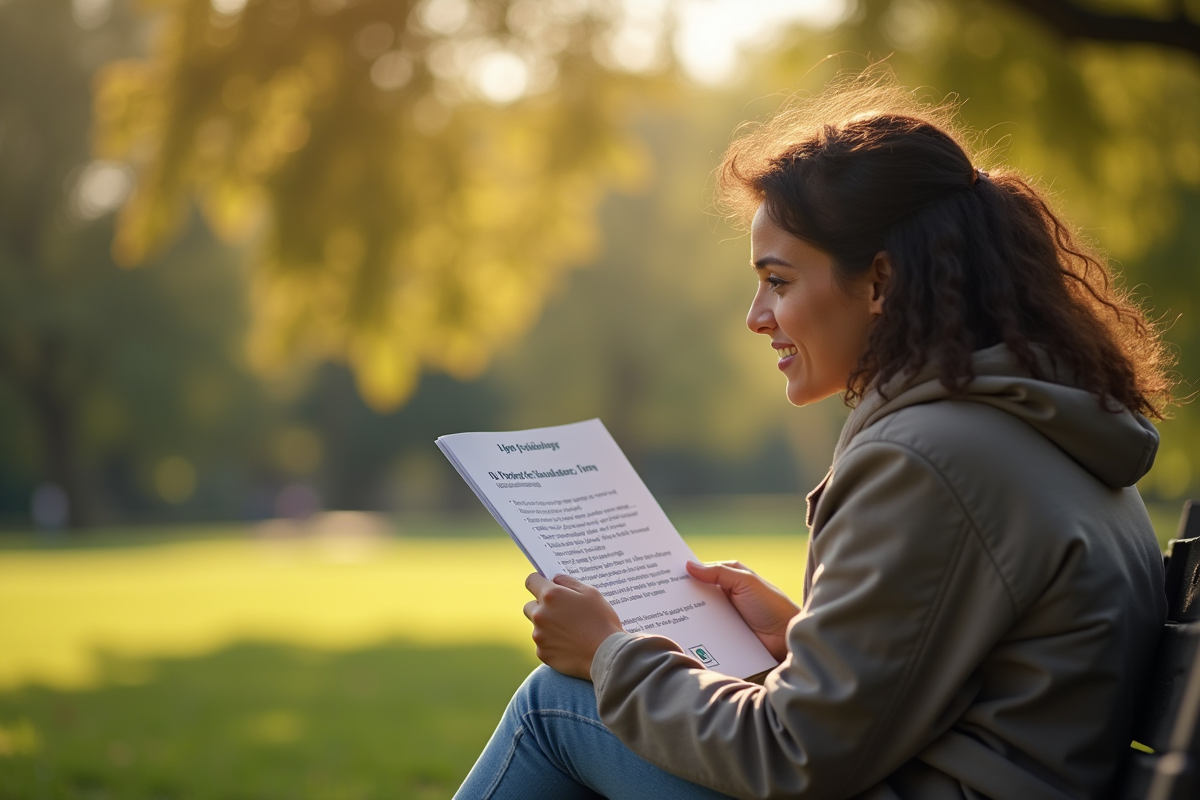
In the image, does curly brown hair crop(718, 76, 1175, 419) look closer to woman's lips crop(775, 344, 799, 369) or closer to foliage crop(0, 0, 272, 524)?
woman's lips crop(775, 344, 799, 369)

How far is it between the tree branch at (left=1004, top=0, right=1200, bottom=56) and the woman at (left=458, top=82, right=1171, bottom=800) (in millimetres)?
5621

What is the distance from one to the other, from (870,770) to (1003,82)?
9.02m

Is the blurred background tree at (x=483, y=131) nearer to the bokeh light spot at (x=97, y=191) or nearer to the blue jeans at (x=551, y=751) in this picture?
the blue jeans at (x=551, y=751)

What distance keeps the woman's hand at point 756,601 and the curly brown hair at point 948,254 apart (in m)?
0.53

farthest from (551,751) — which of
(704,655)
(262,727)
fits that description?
(262,727)

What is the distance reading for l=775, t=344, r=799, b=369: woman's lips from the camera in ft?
7.50

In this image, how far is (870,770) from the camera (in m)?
1.71

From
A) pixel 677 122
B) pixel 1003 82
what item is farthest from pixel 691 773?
pixel 677 122

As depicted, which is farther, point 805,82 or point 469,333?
point 469,333

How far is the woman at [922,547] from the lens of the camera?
166 centimetres

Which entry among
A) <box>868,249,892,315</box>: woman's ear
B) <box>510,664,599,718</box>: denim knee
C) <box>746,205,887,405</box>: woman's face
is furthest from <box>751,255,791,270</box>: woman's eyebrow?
<box>510,664,599,718</box>: denim knee

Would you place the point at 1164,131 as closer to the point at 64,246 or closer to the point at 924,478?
the point at 924,478

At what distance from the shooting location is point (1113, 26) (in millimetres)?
7180

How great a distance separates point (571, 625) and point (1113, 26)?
6.54 m
